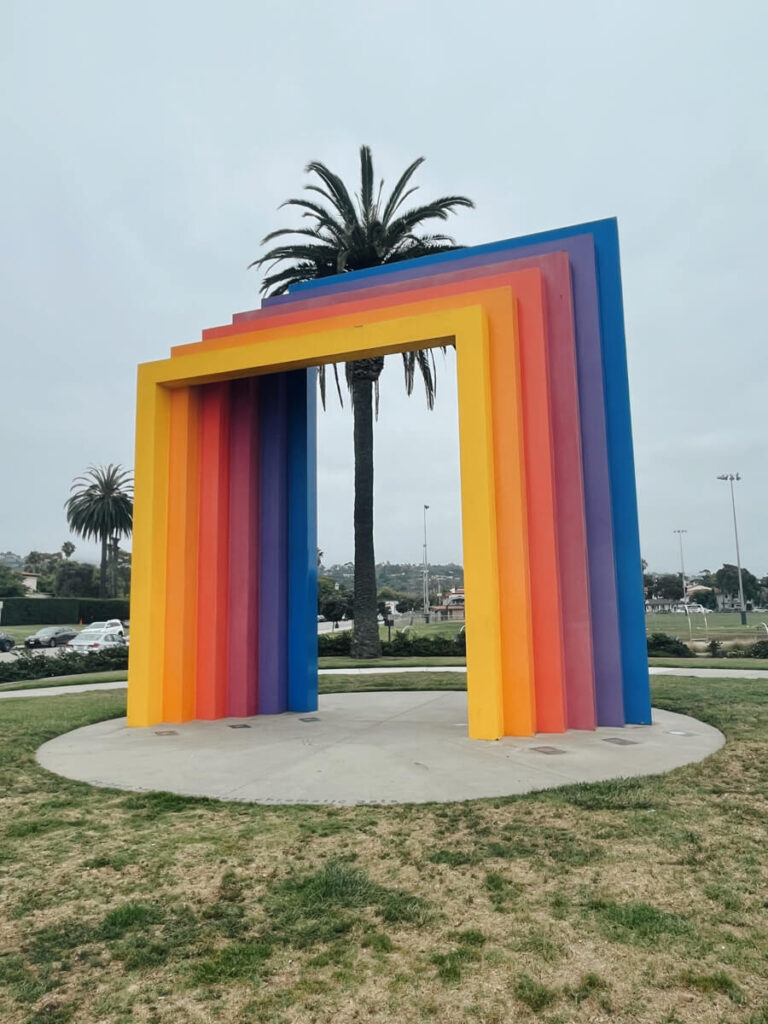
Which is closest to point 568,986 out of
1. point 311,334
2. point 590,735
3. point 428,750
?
point 428,750

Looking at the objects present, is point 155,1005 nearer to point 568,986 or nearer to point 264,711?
point 568,986

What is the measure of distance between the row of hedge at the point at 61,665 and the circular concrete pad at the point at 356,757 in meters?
10.6

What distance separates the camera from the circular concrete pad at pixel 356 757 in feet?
19.7

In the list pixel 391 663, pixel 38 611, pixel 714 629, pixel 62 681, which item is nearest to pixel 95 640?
pixel 62 681

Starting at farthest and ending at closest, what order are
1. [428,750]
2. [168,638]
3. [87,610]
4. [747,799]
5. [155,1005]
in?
[87,610], [168,638], [428,750], [747,799], [155,1005]

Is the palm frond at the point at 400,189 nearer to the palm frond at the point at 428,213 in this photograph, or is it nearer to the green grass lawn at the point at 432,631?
the palm frond at the point at 428,213

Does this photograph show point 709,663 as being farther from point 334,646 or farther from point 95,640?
point 95,640

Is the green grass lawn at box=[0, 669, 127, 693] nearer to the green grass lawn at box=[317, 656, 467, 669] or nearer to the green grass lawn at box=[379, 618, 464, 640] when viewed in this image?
the green grass lawn at box=[317, 656, 467, 669]

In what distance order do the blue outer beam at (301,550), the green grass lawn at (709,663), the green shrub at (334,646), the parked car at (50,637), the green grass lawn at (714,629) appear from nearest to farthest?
the blue outer beam at (301,550), the green grass lawn at (709,663), the green shrub at (334,646), the green grass lawn at (714,629), the parked car at (50,637)

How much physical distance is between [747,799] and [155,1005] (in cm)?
459

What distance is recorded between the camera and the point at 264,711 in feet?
35.2

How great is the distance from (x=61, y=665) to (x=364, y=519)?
9.83 m

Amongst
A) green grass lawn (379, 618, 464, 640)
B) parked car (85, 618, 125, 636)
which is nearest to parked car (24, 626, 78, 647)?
parked car (85, 618, 125, 636)

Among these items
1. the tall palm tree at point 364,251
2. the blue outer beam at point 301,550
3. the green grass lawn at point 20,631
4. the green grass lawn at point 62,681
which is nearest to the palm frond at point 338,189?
the tall palm tree at point 364,251
